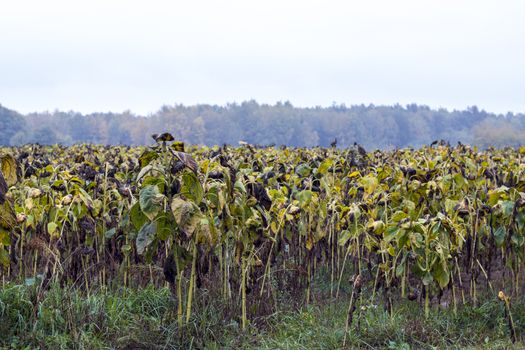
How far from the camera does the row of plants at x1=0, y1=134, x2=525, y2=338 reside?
4.45 meters

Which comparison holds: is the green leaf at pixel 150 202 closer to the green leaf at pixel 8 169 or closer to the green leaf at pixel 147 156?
the green leaf at pixel 147 156

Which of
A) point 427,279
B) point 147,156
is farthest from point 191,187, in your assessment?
point 427,279

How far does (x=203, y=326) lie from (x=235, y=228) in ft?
2.46

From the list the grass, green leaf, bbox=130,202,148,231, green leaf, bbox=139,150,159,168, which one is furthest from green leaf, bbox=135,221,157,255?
the grass

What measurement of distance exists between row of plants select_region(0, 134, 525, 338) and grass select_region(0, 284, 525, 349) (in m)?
0.14

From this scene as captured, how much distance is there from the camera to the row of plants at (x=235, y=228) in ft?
14.6

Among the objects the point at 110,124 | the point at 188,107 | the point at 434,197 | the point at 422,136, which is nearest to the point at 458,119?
the point at 422,136

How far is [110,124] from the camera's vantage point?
98.6 metres

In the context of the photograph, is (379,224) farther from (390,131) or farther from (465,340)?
(390,131)

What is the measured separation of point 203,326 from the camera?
4.86m

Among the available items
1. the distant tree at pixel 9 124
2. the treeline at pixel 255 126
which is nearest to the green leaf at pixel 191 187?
the distant tree at pixel 9 124

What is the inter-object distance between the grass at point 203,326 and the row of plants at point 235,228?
0.45ft

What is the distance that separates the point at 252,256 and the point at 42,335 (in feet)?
5.45

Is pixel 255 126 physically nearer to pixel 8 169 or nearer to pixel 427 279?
pixel 427 279
